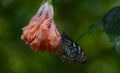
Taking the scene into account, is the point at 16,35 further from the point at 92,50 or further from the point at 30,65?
the point at 92,50

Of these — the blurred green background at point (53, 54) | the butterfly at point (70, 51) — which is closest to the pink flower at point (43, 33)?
the butterfly at point (70, 51)

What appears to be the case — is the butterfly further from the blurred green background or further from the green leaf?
the blurred green background

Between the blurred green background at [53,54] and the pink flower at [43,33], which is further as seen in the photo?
the blurred green background at [53,54]

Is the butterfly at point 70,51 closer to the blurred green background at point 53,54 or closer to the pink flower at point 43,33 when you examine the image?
the pink flower at point 43,33

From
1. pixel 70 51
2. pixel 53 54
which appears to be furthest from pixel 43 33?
pixel 53 54

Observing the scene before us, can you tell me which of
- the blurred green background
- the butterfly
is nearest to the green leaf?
the butterfly
